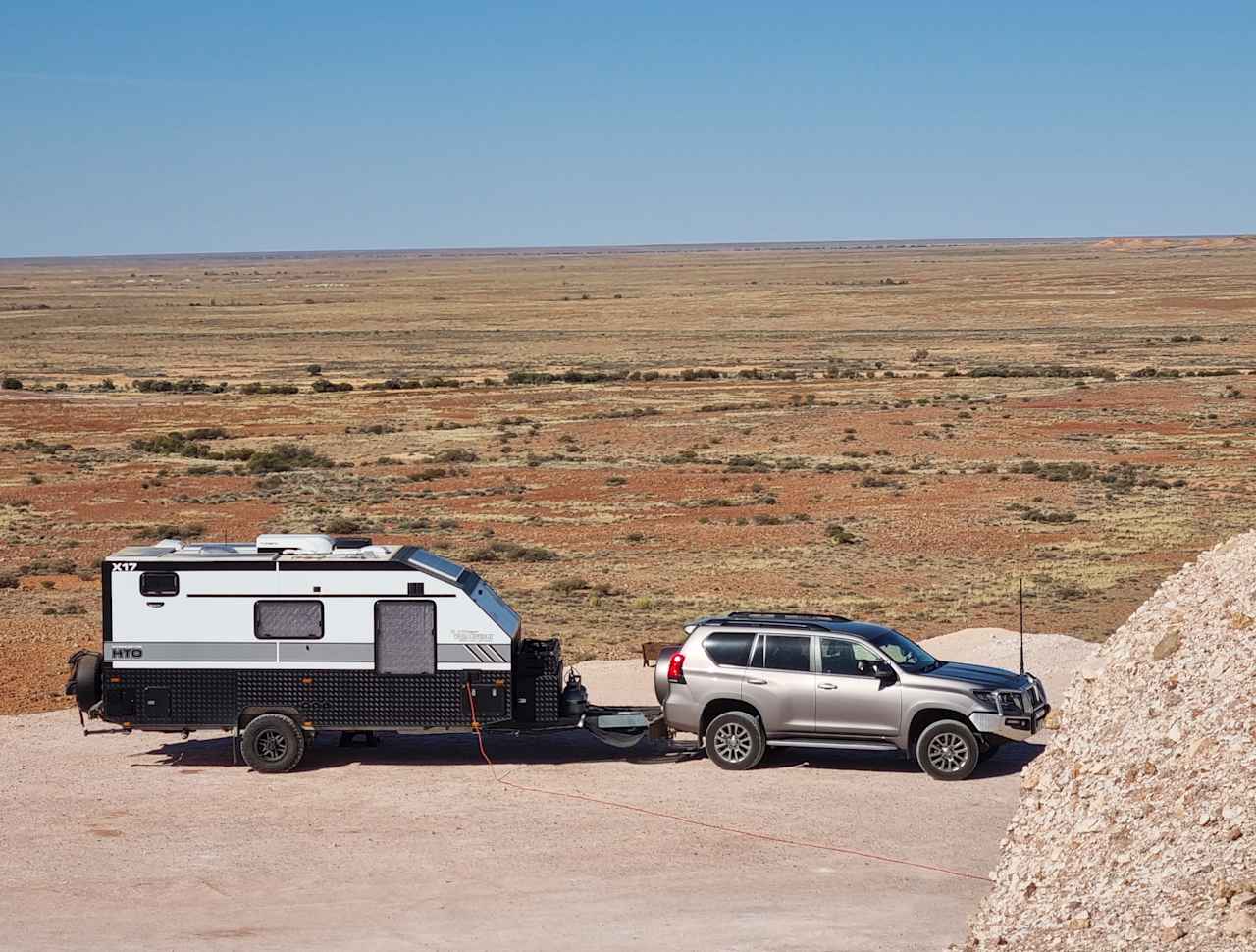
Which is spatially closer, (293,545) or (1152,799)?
(1152,799)

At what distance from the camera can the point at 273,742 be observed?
17438mm

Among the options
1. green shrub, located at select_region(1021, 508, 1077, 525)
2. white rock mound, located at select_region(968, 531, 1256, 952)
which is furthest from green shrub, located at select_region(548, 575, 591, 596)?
white rock mound, located at select_region(968, 531, 1256, 952)

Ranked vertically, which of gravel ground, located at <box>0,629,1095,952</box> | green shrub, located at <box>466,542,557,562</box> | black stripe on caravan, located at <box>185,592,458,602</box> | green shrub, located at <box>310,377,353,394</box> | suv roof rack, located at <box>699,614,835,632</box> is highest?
green shrub, located at <box>310,377,353,394</box>

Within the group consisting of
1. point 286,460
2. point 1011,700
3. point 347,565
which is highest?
point 286,460

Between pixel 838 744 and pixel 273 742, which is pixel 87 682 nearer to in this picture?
pixel 273 742

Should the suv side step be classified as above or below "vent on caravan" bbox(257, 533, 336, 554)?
below

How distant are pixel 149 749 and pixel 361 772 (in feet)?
9.20

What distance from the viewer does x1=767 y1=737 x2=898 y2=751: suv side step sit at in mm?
17234

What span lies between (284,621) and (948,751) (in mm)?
7198

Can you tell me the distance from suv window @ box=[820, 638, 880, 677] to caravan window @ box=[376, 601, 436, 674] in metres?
4.20

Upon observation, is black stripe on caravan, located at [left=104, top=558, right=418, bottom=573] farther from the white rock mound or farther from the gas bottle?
the white rock mound

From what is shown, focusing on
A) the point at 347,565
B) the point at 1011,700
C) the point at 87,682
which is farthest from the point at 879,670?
the point at 87,682

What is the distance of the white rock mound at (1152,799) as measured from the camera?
1000cm

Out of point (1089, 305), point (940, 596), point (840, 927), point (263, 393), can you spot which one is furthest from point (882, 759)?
point (1089, 305)
